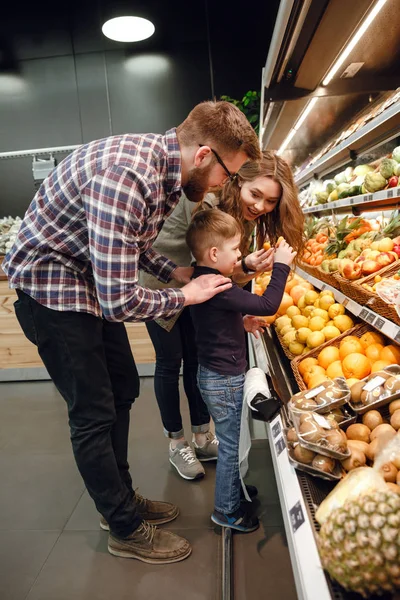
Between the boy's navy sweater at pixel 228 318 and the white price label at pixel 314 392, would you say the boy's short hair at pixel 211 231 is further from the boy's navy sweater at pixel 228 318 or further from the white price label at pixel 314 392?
the white price label at pixel 314 392

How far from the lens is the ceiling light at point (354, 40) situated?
1.80 meters

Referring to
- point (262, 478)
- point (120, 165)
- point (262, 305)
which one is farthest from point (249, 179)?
point (262, 478)

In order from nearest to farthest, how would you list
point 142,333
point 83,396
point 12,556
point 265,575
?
point 83,396 < point 265,575 < point 12,556 < point 142,333

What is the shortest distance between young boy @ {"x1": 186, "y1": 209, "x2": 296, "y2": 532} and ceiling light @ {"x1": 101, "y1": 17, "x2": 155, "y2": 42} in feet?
12.6

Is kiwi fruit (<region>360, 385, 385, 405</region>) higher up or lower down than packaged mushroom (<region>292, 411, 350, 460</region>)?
higher up

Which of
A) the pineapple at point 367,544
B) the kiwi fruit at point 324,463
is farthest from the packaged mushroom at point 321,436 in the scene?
the pineapple at point 367,544

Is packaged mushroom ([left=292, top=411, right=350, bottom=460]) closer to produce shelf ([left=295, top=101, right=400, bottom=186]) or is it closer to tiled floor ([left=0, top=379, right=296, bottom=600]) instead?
tiled floor ([left=0, top=379, right=296, bottom=600])

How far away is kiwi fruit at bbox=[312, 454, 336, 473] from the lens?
1.13 metres

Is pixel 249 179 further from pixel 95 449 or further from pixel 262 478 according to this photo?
pixel 262 478

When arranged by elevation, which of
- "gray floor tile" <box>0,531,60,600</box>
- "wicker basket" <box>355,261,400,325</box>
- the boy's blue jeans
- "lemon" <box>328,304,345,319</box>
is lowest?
"gray floor tile" <box>0,531,60,600</box>

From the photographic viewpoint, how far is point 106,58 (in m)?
5.73

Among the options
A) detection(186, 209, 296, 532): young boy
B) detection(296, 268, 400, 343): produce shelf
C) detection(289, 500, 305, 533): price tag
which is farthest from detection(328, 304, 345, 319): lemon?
detection(289, 500, 305, 533): price tag

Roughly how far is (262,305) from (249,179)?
2.14 ft

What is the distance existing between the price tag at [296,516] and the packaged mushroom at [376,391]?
1.33ft
